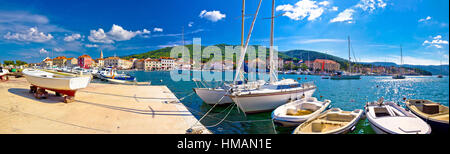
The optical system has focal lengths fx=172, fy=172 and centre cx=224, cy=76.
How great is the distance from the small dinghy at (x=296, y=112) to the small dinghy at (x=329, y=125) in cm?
58

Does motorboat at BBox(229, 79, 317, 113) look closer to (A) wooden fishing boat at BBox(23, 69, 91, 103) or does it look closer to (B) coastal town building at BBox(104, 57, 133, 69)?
(A) wooden fishing boat at BBox(23, 69, 91, 103)

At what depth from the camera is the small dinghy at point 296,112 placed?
289 inches

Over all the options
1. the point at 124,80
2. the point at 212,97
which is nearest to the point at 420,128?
the point at 212,97

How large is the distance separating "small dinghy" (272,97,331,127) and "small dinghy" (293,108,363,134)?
0.58m

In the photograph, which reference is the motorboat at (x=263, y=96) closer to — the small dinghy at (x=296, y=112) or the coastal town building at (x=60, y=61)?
the small dinghy at (x=296, y=112)

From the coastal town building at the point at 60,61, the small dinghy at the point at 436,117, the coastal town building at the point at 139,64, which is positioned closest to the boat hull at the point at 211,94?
the small dinghy at the point at 436,117

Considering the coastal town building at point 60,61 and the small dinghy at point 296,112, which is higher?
the coastal town building at point 60,61

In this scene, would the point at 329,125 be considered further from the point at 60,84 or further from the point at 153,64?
the point at 153,64

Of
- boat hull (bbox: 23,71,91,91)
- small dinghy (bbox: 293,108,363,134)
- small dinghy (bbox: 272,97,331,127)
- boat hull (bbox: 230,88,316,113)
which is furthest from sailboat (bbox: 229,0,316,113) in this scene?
boat hull (bbox: 23,71,91,91)

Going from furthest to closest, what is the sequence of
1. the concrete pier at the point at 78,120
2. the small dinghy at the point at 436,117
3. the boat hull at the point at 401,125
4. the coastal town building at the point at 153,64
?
the coastal town building at the point at 153,64, the small dinghy at the point at 436,117, the boat hull at the point at 401,125, the concrete pier at the point at 78,120

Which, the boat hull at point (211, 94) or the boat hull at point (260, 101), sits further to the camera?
the boat hull at point (211, 94)

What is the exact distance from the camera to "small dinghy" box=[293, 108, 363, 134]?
582 cm

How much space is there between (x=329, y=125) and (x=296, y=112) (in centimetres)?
233
